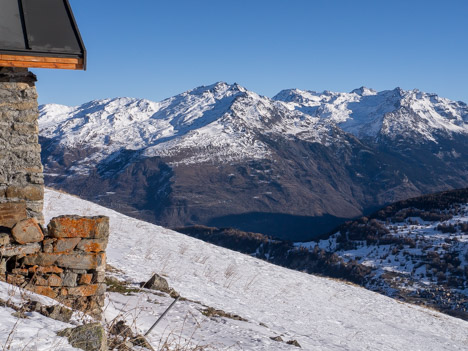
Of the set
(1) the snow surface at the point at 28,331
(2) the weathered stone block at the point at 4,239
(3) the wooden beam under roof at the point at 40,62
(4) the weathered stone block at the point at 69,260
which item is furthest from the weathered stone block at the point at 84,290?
(3) the wooden beam under roof at the point at 40,62

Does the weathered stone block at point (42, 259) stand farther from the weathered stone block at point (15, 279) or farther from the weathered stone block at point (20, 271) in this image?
the weathered stone block at point (15, 279)

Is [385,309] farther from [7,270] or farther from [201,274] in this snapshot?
[7,270]

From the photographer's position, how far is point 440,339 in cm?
1736

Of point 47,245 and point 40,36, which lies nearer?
point 47,245

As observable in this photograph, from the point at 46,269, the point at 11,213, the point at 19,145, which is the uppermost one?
the point at 19,145

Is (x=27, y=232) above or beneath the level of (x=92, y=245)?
above

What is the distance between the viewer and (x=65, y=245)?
807 centimetres

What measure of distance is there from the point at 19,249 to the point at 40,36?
345 cm

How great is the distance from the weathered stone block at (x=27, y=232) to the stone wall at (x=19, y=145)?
338 millimetres

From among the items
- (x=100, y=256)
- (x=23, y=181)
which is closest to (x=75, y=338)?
(x=100, y=256)

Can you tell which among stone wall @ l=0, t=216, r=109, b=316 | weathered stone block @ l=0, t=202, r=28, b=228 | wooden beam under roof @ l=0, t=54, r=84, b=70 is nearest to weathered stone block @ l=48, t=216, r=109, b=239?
stone wall @ l=0, t=216, r=109, b=316

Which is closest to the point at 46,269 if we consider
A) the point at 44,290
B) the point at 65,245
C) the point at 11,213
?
the point at 44,290

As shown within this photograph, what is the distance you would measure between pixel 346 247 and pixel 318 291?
40.7 meters

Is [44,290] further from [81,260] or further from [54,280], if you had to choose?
[81,260]
